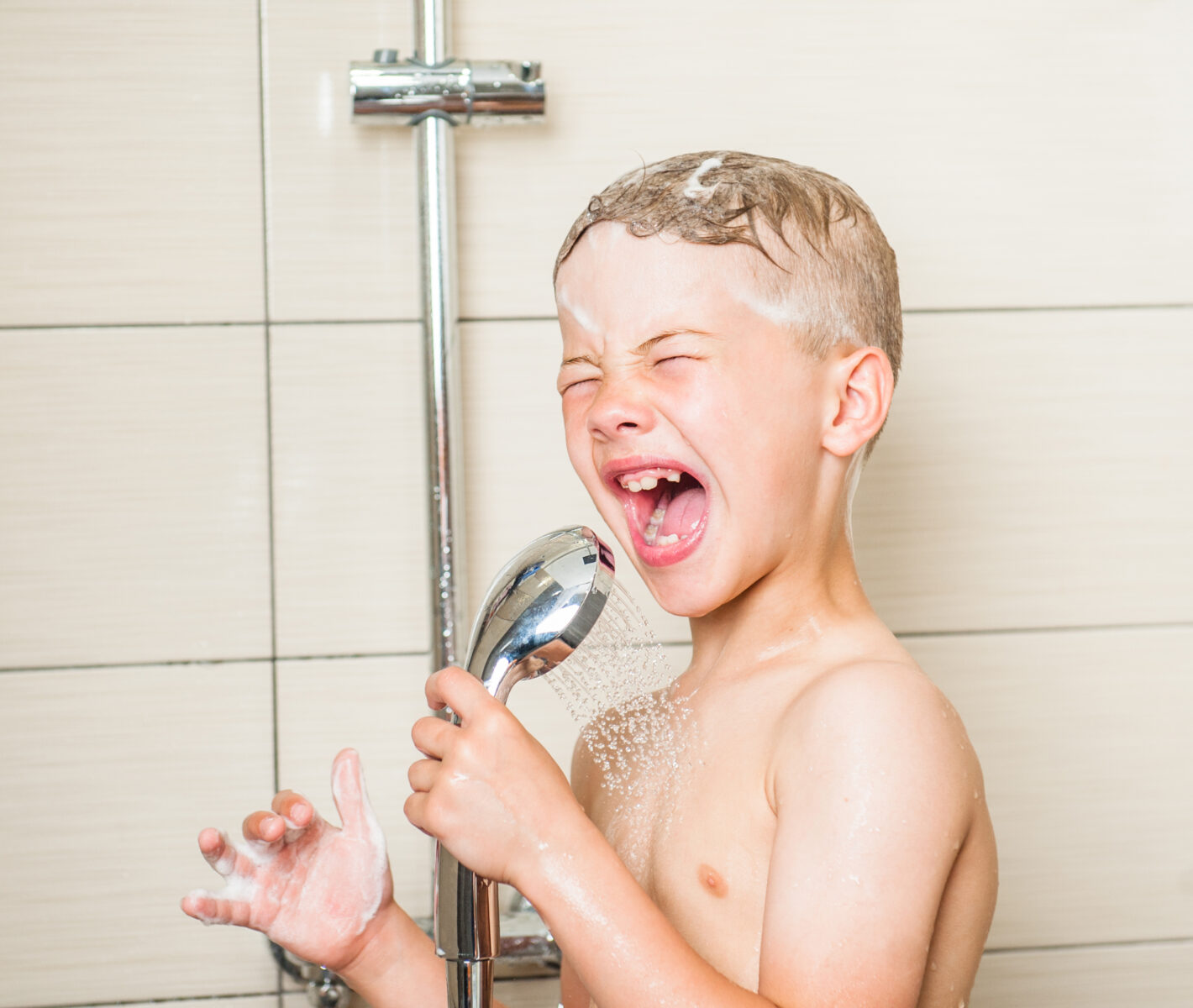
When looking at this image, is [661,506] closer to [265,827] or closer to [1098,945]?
[265,827]

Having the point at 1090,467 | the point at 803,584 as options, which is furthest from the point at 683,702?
the point at 1090,467

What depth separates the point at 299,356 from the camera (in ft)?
3.81

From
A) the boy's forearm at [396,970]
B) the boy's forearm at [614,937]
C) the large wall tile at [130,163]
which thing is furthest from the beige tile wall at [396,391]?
the boy's forearm at [614,937]

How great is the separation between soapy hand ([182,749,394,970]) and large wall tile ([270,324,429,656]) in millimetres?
368

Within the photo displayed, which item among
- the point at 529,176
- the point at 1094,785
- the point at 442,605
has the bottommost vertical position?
the point at 1094,785

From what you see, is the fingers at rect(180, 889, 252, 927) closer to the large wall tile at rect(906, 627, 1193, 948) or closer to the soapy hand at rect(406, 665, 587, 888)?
the soapy hand at rect(406, 665, 587, 888)

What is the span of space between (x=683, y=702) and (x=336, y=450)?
49cm

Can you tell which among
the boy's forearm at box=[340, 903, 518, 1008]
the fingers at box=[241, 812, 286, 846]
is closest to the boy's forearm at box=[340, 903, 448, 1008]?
the boy's forearm at box=[340, 903, 518, 1008]

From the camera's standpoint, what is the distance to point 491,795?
644mm

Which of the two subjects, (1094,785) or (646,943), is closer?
(646,943)

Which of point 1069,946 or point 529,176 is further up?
point 529,176

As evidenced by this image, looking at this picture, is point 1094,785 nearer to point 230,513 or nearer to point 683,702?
point 683,702

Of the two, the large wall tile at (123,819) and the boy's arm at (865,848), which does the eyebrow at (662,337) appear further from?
the large wall tile at (123,819)

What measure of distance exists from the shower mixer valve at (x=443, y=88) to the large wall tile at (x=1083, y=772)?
67cm
